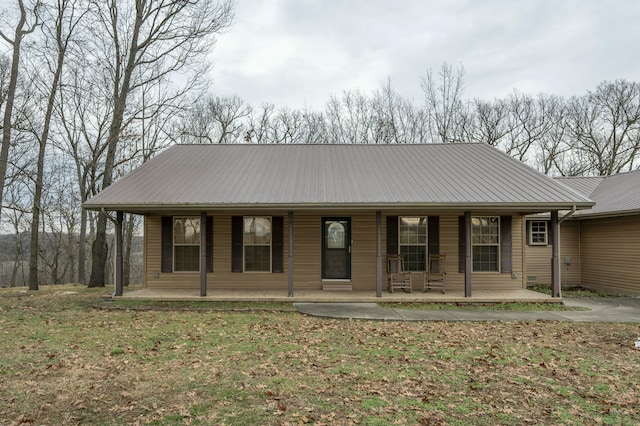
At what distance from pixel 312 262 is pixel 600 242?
9.75 m

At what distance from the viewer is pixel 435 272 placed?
36.8ft

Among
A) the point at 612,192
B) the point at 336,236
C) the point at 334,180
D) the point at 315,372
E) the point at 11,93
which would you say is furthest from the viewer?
the point at 612,192

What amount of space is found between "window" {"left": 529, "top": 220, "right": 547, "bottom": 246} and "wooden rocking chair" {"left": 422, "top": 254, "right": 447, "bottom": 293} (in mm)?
5338

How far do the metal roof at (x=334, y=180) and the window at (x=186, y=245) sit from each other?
1082mm

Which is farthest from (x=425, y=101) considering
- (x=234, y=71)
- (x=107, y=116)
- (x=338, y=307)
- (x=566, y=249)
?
(x=338, y=307)

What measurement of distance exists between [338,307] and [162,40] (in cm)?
1253

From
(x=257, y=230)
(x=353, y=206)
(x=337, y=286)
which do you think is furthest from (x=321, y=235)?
(x=353, y=206)

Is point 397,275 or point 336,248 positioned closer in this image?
point 397,275

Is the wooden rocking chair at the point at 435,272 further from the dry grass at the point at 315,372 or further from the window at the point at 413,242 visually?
the dry grass at the point at 315,372

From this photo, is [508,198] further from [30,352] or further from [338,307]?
[30,352]

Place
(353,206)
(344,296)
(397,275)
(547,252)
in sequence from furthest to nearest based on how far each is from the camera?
1. (547,252)
2. (397,275)
3. (344,296)
4. (353,206)

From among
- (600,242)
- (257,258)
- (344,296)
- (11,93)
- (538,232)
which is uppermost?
(11,93)

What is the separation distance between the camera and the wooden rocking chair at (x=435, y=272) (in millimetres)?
10953

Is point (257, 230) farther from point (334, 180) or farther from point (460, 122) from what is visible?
point (460, 122)
